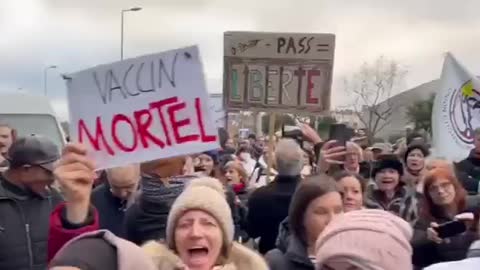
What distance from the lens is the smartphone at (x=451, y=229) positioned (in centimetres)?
477

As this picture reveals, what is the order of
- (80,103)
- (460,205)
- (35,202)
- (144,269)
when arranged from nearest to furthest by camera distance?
(144,269), (80,103), (35,202), (460,205)

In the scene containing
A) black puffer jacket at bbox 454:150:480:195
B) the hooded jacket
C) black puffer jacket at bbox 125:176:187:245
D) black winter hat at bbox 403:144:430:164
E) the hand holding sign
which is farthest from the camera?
black winter hat at bbox 403:144:430:164

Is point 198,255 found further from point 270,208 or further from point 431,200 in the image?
point 270,208

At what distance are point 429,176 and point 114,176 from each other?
1.89 m

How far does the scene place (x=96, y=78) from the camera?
4020 mm

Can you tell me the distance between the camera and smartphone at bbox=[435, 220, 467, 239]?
4.77m

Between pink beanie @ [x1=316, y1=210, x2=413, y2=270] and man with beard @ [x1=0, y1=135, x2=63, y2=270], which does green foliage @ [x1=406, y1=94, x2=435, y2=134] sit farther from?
pink beanie @ [x1=316, y1=210, x2=413, y2=270]

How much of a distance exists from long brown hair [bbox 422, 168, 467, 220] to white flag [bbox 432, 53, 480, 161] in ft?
6.54

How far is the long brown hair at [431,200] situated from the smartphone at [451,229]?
2.21 feet

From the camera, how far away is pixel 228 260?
369 centimetres

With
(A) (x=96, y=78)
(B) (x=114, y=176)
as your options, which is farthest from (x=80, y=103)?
(B) (x=114, y=176)

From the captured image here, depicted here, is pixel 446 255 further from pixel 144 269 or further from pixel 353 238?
pixel 144 269

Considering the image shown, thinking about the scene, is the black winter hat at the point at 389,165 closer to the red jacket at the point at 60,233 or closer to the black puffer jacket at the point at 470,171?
the black puffer jacket at the point at 470,171

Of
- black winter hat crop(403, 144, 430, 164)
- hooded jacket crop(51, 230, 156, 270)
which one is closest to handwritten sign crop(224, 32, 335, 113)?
black winter hat crop(403, 144, 430, 164)
